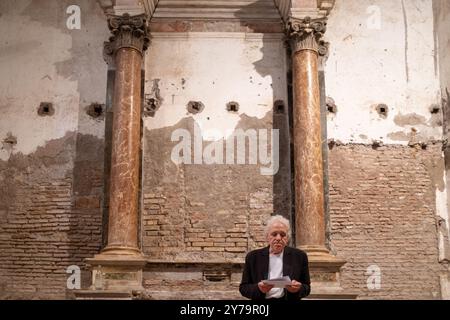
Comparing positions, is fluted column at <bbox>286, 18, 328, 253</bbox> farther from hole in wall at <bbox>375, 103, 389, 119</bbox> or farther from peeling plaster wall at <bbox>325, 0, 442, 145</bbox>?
hole in wall at <bbox>375, 103, 389, 119</bbox>

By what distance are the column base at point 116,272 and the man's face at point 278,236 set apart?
3.76m

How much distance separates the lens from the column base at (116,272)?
8.66m

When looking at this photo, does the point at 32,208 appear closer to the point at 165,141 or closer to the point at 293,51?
the point at 165,141

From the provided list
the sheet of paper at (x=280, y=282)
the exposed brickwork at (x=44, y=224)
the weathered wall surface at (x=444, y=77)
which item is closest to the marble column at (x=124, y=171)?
the exposed brickwork at (x=44, y=224)

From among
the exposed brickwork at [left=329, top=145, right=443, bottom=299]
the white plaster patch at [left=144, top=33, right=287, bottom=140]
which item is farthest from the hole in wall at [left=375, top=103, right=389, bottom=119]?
the white plaster patch at [left=144, top=33, right=287, bottom=140]

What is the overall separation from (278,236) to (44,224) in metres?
5.50

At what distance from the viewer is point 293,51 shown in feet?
32.6

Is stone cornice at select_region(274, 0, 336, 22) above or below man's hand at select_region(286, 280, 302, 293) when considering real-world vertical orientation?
above

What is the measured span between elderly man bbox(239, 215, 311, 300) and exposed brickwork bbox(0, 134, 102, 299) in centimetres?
488

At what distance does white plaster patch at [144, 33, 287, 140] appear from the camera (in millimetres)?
10234

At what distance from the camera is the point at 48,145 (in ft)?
33.1

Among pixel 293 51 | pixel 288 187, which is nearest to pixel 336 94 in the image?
pixel 293 51

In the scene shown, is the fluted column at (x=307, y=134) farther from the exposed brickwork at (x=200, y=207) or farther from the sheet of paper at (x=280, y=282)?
the sheet of paper at (x=280, y=282)

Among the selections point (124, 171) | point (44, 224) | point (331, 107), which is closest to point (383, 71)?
point (331, 107)
